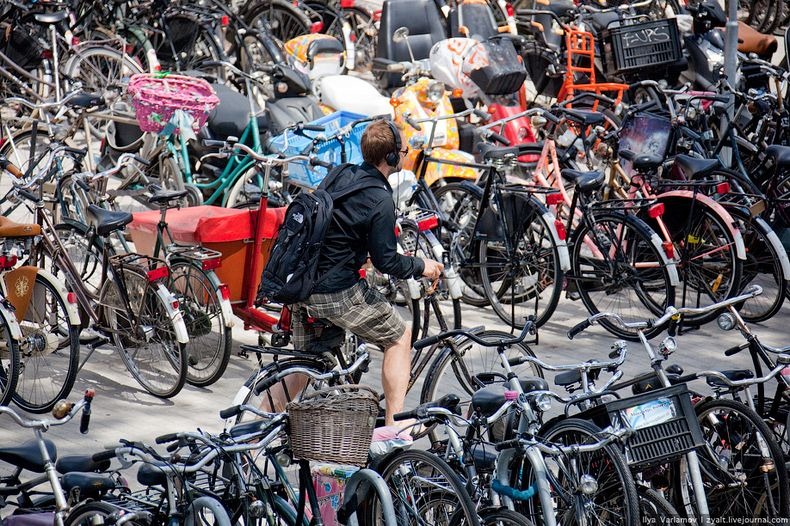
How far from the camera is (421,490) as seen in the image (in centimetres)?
479

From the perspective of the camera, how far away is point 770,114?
9984 mm

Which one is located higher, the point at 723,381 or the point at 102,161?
the point at 723,381

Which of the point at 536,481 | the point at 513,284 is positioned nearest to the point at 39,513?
the point at 536,481

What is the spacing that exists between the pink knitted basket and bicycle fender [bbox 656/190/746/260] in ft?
10.8

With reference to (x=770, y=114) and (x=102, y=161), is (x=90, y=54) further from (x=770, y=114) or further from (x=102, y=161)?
(x=770, y=114)

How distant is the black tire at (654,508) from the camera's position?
15.9 feet

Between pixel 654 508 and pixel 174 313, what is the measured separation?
304 cm

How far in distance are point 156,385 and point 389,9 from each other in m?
5.96

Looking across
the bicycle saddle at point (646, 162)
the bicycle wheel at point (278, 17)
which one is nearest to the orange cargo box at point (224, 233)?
the bicycle saddle at point (646, 162)

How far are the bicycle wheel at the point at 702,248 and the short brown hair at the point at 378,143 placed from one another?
9.74 ft

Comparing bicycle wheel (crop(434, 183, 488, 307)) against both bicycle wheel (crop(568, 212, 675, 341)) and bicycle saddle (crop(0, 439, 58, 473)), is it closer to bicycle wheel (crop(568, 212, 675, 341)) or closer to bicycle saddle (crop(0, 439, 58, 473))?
bicycle wheel (crop(568, 212, 675, 341))

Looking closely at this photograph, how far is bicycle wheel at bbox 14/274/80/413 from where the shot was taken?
271 inches

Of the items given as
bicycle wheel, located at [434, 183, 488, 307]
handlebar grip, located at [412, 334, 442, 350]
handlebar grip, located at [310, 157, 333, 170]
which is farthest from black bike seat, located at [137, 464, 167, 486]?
bicycle wheel, located at [434, 183, 488, 307]

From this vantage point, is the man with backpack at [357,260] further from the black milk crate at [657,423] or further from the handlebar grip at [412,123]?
the handlebar grip at [412,123]
